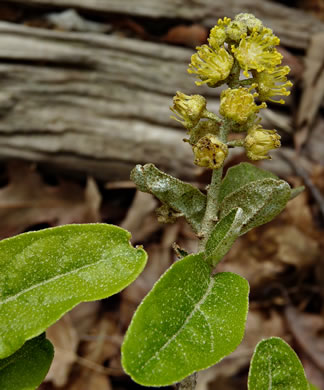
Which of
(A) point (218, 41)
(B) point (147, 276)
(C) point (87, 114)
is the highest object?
(A) point (218, 41)

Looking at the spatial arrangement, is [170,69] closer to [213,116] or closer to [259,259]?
[259,259]

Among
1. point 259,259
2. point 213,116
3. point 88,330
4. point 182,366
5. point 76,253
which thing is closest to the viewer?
point 182,366

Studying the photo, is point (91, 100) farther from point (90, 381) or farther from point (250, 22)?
point (250, 22)

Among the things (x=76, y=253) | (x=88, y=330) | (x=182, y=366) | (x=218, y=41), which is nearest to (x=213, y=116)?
(x=218, y=41)

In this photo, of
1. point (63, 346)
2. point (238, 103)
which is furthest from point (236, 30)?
point (63, 346)

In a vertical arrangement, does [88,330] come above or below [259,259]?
below

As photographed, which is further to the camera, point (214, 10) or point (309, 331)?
point (214, 10)
